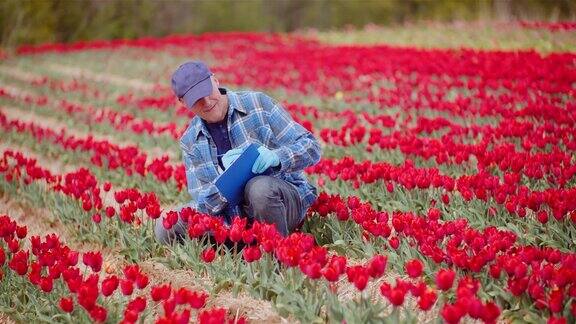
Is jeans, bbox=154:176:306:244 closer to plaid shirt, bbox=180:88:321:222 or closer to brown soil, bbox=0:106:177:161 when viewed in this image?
plaid shirt, bbox=180:88:321:222

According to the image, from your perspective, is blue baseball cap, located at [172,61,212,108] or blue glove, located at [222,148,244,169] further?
blue glove, located at [222,148,244,169]

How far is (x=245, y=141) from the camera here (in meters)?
3.68

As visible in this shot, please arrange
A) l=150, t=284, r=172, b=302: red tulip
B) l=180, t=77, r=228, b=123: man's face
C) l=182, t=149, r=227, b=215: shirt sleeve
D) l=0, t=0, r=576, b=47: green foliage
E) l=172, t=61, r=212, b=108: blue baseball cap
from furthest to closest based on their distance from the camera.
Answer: l=0, t=0, r=576, b=47: green foliage
l=182, t=149, r=227, b=215: shirt sleeve
l=180, t=77, r=228, b=123: man's face
l=172, t=61, r=212, b=108: blue baseball cap
l=150, t=284, r=172, b=302: red tulip

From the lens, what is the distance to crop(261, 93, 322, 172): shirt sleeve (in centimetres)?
351

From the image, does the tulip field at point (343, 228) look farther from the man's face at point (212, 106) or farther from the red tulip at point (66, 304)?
the man's face at point (212, 106)

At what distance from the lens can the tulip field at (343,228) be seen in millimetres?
2707

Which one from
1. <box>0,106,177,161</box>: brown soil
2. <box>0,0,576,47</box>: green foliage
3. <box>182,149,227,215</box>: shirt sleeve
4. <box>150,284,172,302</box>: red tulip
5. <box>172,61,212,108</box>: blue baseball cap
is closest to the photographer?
<box>150,284,172,302</box>: red tulip

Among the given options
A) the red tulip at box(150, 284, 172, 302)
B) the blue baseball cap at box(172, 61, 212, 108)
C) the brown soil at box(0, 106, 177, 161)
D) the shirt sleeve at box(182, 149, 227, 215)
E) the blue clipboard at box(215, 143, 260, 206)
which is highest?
the blue baseball cap at box(172, 61, 212, 108)

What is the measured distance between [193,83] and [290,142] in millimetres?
708

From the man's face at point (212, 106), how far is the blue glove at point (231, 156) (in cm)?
23

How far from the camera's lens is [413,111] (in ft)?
24.6

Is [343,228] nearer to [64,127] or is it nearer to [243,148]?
[243,148]

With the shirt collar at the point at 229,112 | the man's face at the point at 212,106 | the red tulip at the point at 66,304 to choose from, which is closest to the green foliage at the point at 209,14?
the shirt collar at the point at 229,112

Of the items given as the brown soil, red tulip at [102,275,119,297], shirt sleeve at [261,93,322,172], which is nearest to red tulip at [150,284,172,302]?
red tulip at [102,275,119,297]
